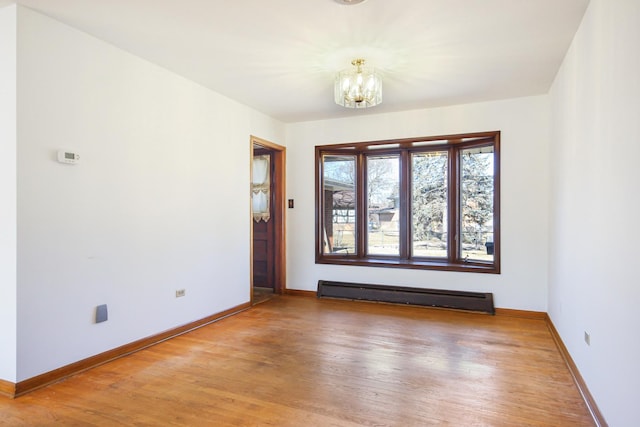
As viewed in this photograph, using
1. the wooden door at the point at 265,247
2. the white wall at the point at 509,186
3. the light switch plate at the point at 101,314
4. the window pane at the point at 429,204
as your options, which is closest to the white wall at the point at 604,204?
the white wall at the point at 509,186

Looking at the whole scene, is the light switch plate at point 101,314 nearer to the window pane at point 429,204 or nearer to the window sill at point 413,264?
the window sill at point 413,264

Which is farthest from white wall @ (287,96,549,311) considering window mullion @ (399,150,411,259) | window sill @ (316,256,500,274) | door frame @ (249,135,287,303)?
door frame @ (249,135,287,303)

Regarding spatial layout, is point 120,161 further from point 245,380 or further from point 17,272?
point 245,380

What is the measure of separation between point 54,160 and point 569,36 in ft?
12.5

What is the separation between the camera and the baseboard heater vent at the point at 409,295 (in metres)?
4.49

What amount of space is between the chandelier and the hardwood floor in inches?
87.1

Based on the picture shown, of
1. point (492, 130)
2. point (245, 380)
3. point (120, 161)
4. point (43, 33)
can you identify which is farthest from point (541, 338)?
point (43, 33)

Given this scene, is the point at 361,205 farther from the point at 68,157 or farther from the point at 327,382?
the point at 68,157

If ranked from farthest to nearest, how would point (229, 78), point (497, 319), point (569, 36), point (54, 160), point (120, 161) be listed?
point (497, 319)
point (229, 78)
point (120, 161)
point (569, 36)
point (54, 160)

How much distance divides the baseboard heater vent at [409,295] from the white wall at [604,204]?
1.31 m

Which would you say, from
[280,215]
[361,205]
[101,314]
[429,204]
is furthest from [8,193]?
[429,204]

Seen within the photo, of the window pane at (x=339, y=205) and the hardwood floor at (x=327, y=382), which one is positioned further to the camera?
the window pane at (x=339, y=205)

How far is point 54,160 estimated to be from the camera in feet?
8.55

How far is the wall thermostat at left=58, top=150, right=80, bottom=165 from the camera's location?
2.63m
